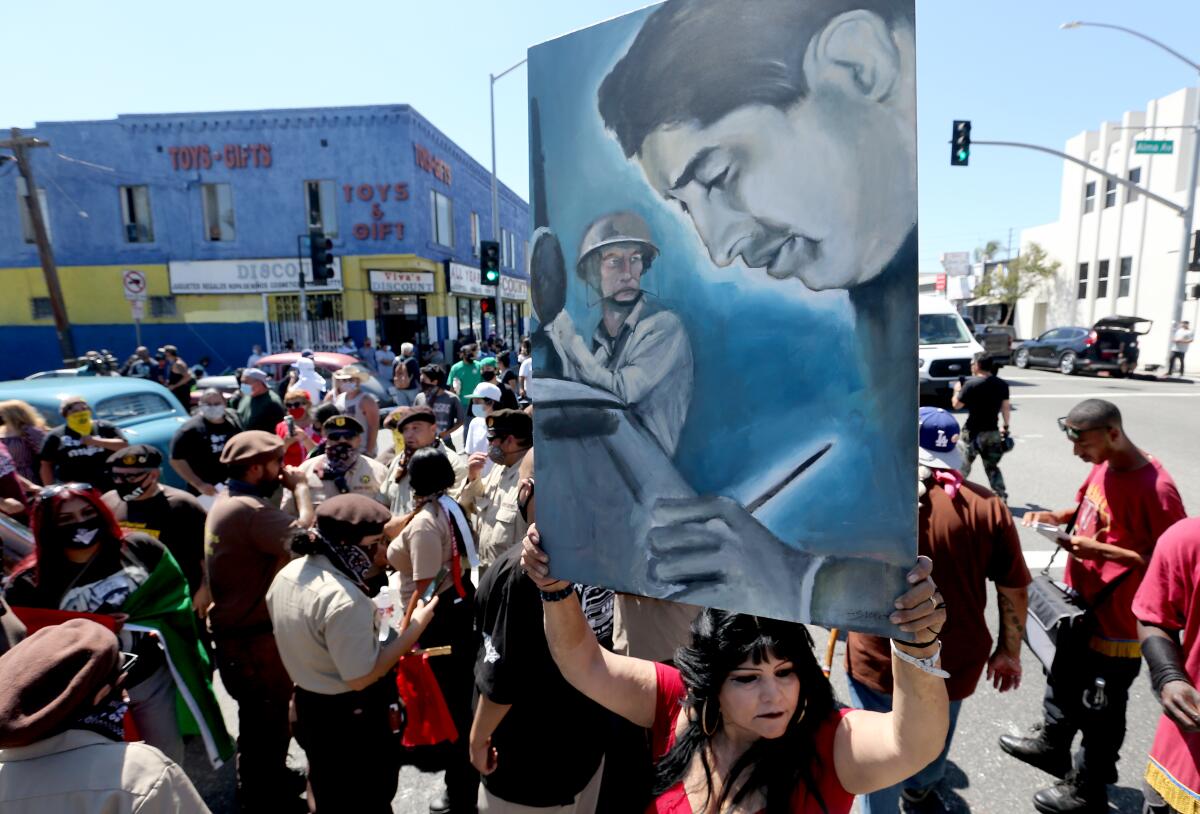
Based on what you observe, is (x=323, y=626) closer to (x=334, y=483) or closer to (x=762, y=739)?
(x=762, y=739)

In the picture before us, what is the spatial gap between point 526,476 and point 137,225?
2643cm

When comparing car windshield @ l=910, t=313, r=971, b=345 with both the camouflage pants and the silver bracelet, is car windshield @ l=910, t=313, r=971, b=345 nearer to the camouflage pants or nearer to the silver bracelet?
the camouflage pants

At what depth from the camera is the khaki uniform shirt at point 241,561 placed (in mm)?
3180

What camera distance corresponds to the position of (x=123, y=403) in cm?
738

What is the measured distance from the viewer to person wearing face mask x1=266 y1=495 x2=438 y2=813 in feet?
8.48

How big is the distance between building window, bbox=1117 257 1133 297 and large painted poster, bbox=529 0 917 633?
1401 inches

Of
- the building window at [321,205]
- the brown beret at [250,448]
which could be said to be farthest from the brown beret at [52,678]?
the building window at [321,205]

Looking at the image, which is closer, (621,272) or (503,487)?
(621,272)

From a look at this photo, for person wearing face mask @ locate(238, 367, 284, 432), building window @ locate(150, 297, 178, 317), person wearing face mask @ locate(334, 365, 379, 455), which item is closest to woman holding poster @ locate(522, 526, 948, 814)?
person wearing face mask @ locate(334, 365, 379, 455)

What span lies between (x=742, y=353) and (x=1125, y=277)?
3612 cm

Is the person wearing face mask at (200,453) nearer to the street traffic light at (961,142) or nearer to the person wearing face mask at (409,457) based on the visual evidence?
the person wearing face mask at (409,457)

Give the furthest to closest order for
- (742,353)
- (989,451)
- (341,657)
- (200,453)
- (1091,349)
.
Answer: (1091,349) < (989,451) < (200,453) < (341,657) < (742,353)

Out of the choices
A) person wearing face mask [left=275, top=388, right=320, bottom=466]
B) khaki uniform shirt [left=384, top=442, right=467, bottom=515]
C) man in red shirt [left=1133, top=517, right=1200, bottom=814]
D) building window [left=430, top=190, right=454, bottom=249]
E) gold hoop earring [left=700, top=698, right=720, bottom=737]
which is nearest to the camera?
gold hoop earring [left=700, top=698, right=720, bottom=737]

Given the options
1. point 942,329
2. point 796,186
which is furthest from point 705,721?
point 942,329
